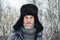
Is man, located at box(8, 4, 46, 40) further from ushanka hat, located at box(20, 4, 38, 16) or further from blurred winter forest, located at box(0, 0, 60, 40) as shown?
blurred winter forest, located at box(0, 0, 60, 40)

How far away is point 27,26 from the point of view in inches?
196

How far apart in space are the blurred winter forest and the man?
3196 mm

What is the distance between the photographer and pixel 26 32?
5016mm

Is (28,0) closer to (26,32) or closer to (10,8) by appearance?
(10,8)

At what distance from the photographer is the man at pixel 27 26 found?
498cm

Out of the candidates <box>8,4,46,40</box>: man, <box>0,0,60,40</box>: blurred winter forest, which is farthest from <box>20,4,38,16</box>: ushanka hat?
<box>0,0,60,40</box>: blurred winter forest

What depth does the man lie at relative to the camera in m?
4.98

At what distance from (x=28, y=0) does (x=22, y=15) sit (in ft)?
10.9

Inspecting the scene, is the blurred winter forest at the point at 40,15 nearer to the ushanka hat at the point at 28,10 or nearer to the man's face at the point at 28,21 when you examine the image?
the ushanka hat at the point at 28,10

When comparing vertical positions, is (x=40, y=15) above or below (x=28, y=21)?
below

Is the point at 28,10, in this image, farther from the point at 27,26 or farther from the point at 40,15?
the point at 40,15

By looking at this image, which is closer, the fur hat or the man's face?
the man's face

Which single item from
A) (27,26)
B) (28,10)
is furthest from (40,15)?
(27,26)

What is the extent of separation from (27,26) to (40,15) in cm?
343
